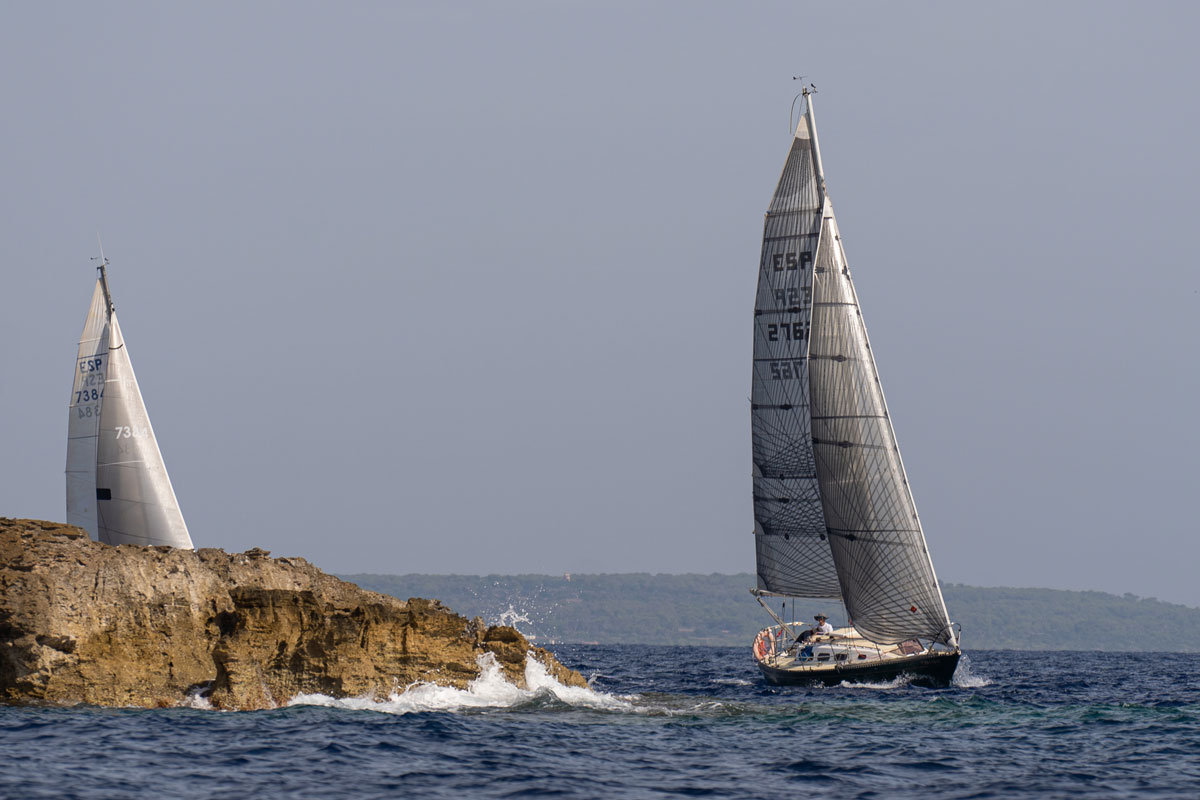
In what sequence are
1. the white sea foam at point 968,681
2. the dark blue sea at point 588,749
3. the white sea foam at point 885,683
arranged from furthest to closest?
the white sea foam at point 968,681, the white sea foam at point 885,683, the dark blue sea at point 588,749

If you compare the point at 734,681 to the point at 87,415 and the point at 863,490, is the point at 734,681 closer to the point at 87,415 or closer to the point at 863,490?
the point at 863,490

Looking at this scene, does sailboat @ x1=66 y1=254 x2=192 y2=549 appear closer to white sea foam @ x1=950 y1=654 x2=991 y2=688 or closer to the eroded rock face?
the eroded rock face

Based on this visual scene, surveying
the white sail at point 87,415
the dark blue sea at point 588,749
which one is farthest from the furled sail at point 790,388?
the white sail at point 87,415

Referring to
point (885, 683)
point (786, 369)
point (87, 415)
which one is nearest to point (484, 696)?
point (87, 415)

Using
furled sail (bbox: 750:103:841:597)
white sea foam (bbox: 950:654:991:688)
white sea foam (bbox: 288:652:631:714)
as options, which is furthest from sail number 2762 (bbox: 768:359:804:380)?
white sea foam (bbox: 288:652:631:714)

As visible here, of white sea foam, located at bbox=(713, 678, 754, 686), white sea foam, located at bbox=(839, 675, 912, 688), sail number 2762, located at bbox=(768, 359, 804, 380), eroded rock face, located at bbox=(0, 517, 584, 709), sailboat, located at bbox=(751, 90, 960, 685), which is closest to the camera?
eroded rock face, located at bbox=(0, 517, 584, 709)

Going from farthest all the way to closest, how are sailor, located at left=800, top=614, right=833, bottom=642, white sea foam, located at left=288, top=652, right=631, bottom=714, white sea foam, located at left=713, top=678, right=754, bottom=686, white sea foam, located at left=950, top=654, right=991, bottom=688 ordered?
sailor, located at left=800, top=614, right=833, bottom=642
white sea foam, located at left=713, top=678, right=754, bottom=686
white sea foam, located at left=950, top=654, right=991, bottom=688
white sea foam, located at left=288, top=652, right=631, bottom=714

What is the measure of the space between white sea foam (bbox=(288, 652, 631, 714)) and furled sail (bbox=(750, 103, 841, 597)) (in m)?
17.9

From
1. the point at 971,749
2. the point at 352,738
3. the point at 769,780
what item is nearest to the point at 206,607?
the point at 352,738

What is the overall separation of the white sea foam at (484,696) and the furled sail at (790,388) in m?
17.9

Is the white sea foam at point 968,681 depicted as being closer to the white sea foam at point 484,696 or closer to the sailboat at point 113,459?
the white sea foam at point 484,696

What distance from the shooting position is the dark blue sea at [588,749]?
19234 mm

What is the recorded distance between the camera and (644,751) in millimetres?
22969

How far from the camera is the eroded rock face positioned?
25.0m
